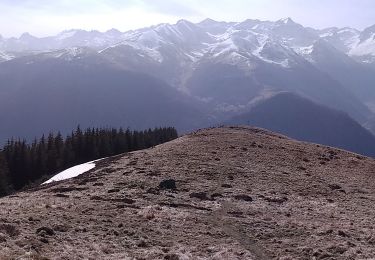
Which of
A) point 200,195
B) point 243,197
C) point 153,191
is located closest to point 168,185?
point 153,191

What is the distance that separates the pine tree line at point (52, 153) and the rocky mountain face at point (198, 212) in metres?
33.9

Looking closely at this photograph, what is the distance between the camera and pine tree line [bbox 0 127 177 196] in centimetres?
9762

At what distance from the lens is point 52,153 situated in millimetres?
102938

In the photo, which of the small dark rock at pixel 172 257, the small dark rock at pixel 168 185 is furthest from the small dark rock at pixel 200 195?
the small dark rock at pixel 172 257

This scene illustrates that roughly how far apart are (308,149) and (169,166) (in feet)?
103

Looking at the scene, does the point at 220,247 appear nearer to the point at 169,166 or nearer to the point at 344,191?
the point at 344,191

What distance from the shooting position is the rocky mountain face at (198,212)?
29.9 meters

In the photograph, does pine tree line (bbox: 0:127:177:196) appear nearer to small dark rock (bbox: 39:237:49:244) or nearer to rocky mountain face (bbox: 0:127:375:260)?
rocky mountain face (bbox: 0:127:375:260)

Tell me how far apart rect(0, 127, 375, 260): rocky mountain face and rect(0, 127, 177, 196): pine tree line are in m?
33.9

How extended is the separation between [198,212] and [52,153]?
6741cm

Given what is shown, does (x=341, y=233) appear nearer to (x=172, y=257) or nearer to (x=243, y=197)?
(x=172, y=257)

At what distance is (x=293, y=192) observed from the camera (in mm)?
52406

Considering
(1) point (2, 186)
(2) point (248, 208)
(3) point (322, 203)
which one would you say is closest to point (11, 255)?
(2) point (248, 208)

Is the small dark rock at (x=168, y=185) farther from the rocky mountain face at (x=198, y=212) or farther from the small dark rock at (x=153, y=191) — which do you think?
the small dark rock at (x=153, y=191)
